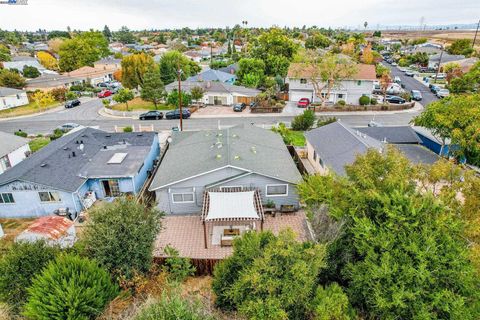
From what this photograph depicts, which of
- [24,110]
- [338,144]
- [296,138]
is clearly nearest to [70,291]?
[338,144]

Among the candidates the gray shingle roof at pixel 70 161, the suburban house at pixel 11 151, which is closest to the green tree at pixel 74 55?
the suburban house at pixel 11 151

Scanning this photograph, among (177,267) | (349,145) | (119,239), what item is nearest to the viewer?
(119,239)


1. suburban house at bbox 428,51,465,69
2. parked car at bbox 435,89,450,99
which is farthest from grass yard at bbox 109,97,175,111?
suburban house at bbox 428,51,465,69

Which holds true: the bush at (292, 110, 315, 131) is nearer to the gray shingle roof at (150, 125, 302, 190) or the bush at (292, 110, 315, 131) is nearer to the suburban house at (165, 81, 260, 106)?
the gray shingle roof at (150, 125, 302, 190)

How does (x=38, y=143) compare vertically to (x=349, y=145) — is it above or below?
below

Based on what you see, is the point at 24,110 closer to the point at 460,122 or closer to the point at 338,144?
the point at 338,144
